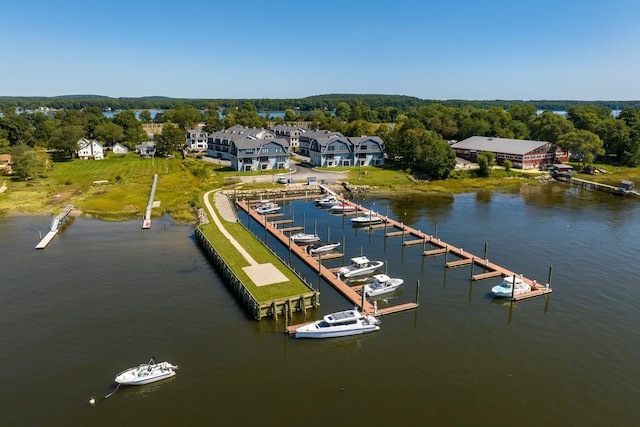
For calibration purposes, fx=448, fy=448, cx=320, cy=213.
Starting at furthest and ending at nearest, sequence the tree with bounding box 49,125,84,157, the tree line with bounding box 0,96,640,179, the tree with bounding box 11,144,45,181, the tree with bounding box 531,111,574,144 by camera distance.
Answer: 1. the tree with bounding box 531,111,574,144
2. the tree with bounding box 49,125,84,157
3. the tree line with bounding box 0,96,640,179
4. the tree with bounding box 11,144,45,181

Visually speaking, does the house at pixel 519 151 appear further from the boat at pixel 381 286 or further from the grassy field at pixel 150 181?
the boat at pixel 381 286

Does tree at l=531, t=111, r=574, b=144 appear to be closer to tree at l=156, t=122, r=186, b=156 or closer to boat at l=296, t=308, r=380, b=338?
tree at l=156, t=122, r=186, b=156

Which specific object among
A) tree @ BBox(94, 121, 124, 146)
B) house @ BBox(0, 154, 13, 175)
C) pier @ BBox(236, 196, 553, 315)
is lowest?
pier @ BBox(236, 196, 553, 315)

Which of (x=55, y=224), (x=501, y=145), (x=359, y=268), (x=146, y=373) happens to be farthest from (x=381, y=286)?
(x=501, y=145)

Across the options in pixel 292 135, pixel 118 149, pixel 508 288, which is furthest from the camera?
pixel 292 135

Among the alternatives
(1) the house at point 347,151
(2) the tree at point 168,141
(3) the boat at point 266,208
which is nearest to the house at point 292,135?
(1) the house at point 347,151

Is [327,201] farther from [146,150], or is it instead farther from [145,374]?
[146,150]

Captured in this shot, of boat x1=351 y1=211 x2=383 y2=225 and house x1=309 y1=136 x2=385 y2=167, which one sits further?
house x1=309 y1=136 x2=385 y2=167

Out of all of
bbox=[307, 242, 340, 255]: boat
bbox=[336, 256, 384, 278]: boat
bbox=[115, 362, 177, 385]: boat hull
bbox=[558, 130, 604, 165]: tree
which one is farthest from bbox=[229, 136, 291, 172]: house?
bbox=[115, 362, 177, 385]: boat hull

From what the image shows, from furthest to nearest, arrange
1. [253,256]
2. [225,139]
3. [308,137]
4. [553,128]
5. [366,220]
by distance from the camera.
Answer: [308,137] → [553,128] → [225,139] → [366,220] → [253,256]
